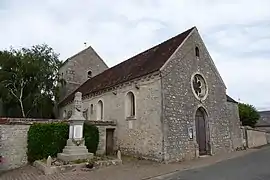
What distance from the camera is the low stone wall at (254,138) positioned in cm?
2388

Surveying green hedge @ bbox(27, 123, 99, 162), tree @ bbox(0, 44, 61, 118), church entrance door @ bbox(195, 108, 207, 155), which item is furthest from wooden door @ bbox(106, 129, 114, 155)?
tree @ bbox(0, 44, 61, 118)

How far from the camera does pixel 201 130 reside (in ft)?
58.2

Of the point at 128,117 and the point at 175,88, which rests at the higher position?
the point at 175,88

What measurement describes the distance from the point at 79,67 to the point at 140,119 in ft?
63.4

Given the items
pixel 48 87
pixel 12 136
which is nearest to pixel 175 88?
pixel 12 136

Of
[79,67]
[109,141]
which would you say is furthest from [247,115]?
[79,67]

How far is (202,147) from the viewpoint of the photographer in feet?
57.9

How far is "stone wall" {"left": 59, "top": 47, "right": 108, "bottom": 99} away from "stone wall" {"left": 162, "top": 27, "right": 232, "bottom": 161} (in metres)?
18.8

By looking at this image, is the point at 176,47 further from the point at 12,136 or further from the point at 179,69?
the point at 12,136

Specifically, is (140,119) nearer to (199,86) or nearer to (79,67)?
(199,86)

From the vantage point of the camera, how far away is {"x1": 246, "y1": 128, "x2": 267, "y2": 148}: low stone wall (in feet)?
78.3

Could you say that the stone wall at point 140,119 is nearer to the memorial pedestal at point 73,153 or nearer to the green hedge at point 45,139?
the memorial pedestal at point 73,153

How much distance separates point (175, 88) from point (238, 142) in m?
10.1

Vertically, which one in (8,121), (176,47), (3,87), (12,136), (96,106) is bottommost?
(12,136)
